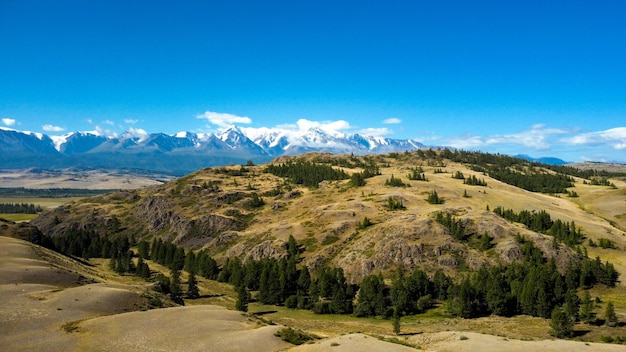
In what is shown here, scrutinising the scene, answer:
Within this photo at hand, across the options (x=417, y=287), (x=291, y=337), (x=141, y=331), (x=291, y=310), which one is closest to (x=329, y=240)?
(x=417, y=287)

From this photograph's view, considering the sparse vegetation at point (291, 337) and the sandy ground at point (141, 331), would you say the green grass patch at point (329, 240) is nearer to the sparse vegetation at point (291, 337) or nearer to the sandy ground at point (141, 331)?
the sandy ground at point (141, 331)

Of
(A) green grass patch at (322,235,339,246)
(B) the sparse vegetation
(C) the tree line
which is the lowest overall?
(C) the tree line

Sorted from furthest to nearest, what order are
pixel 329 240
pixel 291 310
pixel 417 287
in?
pixel 329 240 → pixel 417 287 → pixel 291 310

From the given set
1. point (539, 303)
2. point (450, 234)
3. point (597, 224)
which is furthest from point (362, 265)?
point (597, 224)

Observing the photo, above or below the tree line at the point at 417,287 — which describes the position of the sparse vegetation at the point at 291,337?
above

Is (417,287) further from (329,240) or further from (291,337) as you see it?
(291,337)

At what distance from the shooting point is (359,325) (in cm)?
9931

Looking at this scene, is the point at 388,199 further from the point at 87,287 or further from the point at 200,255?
the point at 87,287

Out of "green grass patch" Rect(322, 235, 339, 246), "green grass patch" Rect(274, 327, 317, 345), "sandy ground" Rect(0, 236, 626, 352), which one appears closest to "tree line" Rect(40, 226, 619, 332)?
"green grass patch" Rect(322, 235, 339, 246)

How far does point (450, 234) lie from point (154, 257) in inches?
→ 4591

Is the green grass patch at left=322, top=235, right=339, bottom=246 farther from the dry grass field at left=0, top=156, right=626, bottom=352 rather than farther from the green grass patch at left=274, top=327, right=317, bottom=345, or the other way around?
the green grass patch at left=274, top=327, right=317, bottom=345

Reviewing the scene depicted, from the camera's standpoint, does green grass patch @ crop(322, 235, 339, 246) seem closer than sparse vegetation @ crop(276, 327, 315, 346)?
No

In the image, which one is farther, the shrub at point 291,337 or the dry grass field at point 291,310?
the shrub at point 291,337

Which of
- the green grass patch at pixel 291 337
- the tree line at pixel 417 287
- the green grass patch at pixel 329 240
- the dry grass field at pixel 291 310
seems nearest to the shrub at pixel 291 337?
the green grass patch at pixel 291 337
